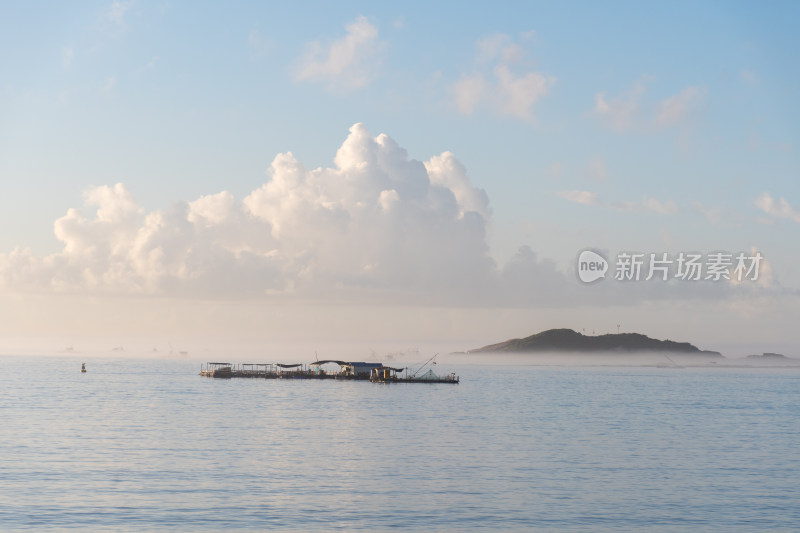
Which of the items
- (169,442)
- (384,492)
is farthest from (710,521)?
(169,442)

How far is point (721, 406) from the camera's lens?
517 ft

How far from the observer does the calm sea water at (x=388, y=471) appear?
4922 centimetres

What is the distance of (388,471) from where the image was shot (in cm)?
6538

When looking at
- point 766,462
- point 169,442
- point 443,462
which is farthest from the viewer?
point 169,442

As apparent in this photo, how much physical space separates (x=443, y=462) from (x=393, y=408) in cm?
6217

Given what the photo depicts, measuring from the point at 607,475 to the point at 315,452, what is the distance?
26270mm

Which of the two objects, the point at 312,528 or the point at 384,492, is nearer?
the point at 312,528

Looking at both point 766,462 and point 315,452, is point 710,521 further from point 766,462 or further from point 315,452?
point 315,452

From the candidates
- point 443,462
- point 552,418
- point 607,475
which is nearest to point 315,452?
point 443,462

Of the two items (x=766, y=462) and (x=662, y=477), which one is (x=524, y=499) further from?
(x=766, y=462)

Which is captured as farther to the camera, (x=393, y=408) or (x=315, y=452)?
(x=393, y=408)

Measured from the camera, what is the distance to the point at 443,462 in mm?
69938

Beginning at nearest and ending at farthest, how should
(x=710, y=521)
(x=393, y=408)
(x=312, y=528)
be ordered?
(x=312, y=528) → (x=710, y=521) → (x=393, y=408)

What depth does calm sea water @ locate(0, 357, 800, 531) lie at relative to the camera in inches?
1938
